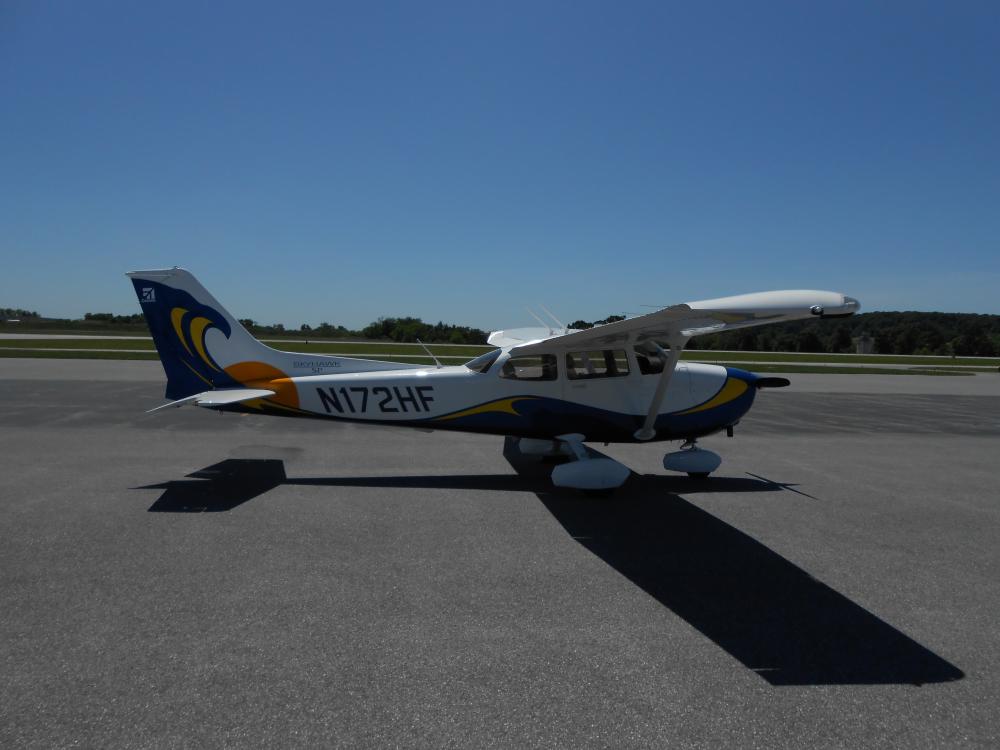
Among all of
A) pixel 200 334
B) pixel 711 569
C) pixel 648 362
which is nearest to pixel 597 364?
pixel 648 362

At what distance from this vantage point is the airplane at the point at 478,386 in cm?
834

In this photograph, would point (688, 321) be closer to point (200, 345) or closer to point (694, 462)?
point (694, 462)

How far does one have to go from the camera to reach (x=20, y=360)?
95.2 feet

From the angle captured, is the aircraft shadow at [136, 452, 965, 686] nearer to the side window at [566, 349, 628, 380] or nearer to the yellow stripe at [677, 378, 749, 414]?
the yellow stripe at [677, 378, 749, 414]

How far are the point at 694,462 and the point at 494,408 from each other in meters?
2.95

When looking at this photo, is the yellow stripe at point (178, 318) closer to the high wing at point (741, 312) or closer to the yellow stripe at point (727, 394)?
the high wing at point (741, 312)

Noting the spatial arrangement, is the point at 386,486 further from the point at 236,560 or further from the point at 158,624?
the point at 158,624

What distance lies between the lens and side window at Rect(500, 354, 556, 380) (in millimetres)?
8344

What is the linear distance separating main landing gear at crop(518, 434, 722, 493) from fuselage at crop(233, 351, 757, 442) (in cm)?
43

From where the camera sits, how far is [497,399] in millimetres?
8375

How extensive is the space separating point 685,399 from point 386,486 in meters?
4.22

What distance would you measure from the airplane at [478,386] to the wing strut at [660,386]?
0.03 meters

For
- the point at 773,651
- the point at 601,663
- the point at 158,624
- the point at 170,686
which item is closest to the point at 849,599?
the point at 773,651

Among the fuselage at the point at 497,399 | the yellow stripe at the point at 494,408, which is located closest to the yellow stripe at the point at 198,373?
the fuselage at the point at 497,399
